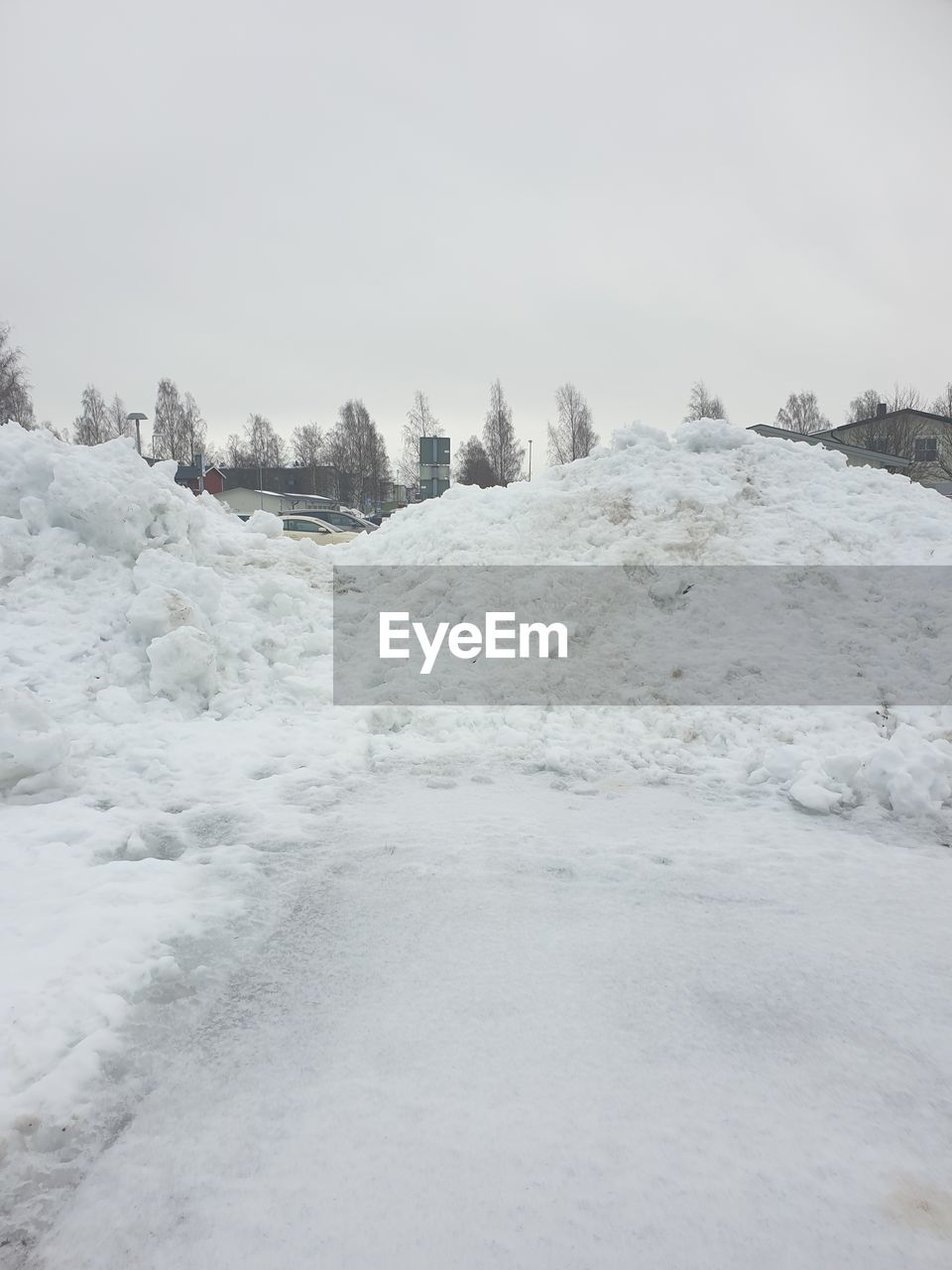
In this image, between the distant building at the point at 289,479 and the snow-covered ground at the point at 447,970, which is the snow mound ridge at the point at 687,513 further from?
the distant building at the point at 289,479

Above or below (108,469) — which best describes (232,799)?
below

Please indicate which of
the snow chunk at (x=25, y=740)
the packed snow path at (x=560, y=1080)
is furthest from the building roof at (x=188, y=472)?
the packed snow path at (x=560, y=1080)

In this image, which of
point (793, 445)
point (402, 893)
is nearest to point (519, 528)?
point (793, 445)

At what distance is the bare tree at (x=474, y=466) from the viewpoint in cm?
6312

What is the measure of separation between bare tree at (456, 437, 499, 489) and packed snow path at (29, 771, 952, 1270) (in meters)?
56.1

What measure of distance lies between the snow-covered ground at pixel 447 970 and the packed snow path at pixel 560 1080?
0.01 metres

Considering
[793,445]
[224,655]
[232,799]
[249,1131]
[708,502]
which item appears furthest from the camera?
[793,445]

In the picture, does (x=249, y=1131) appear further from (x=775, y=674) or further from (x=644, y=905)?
(x=775, y=674)

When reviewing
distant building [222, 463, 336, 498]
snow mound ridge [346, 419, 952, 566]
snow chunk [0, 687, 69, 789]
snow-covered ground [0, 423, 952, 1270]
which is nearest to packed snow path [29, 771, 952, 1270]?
snow-covered ground [0, 423, 952, 1270]

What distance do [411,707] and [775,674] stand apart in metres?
3.19

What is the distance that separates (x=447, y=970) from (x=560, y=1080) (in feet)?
2.42

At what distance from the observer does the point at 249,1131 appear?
2.24 m

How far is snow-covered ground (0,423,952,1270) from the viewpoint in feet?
6.55

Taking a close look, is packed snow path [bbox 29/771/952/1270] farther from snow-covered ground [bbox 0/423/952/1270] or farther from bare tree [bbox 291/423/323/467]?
bare tree [bbox 291/423/323/467]
